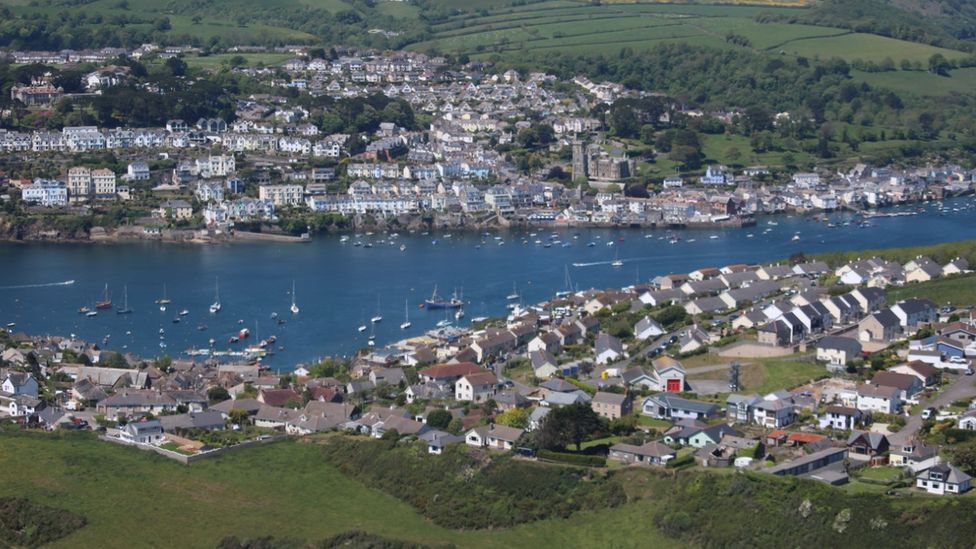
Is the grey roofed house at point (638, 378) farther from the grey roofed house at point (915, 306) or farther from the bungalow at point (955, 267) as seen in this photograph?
the bungalow at point (955, 267)

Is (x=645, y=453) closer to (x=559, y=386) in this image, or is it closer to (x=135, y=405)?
(x=559, y=386)

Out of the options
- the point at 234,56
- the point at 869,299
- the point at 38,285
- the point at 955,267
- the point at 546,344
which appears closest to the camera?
the point at 546,344

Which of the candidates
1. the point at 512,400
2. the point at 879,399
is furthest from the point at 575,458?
the point at 879,399

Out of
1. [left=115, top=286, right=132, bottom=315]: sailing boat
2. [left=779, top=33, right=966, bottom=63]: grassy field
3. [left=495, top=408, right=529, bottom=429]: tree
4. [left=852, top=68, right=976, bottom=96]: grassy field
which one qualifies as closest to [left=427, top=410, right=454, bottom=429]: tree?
[left=495, top=408, right=529, bottom=429]: tree

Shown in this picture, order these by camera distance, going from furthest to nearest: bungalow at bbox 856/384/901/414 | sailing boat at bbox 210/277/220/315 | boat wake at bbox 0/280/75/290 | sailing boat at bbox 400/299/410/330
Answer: boat wake at bbox 0/280/75/290 → sailing boat at bbox 210/277/220/315 → sailing boat at bbox 400/299/410/330 → bungalow at bbox 856/384/901/414

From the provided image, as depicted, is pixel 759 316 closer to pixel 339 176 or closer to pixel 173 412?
pixel 173 412

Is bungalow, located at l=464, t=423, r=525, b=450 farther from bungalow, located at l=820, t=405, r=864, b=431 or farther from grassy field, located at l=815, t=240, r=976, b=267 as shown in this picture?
grassy field, located at l=815, t=240, r=976, b=267
